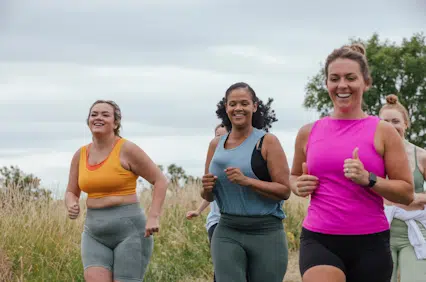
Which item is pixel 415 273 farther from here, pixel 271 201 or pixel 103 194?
pixel 103 194

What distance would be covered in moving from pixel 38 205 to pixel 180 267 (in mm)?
2286

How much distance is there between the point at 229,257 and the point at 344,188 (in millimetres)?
1676

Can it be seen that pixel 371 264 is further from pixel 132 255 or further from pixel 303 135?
pixel 132 255

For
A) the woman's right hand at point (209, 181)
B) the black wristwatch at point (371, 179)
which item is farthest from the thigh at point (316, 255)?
the woman's right hand at point (209, 181)

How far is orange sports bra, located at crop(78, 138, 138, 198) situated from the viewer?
6.79 meters

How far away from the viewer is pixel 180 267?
1092cm

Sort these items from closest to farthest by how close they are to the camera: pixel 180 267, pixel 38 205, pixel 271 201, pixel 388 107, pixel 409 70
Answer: pixel 271 201
pixel 388 107
pixel 180 267
pixel 38 205
pixel 409 70

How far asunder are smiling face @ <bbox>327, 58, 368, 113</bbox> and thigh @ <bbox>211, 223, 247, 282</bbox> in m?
1.68

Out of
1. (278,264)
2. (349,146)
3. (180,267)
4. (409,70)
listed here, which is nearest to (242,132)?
(278,264)

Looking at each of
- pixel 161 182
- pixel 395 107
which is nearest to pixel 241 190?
pixel 161 182

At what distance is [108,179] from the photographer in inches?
267

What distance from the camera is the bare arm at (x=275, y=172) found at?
6.16 m

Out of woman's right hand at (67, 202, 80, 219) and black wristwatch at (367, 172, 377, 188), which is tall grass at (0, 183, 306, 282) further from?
black wristwatch at (367, 172, 377, 188)

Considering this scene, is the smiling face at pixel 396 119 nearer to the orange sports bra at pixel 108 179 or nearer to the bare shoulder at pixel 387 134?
the orange sports bra at pixel 108 179
